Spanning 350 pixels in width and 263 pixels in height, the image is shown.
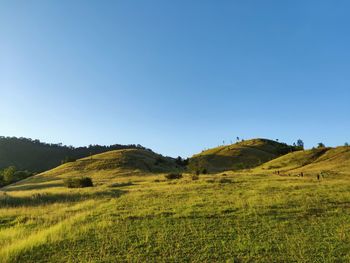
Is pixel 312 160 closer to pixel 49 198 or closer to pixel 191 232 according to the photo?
pixel 49 198

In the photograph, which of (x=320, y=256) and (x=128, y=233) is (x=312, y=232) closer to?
(x=320, y=256)

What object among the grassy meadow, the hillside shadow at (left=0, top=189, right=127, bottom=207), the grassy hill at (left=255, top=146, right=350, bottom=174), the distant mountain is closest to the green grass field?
the grassy meadow

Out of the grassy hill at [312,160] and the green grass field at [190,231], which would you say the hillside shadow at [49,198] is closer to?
the green grass field at [190,231]

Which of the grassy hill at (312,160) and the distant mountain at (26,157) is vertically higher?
the distant mountain at (26,157)

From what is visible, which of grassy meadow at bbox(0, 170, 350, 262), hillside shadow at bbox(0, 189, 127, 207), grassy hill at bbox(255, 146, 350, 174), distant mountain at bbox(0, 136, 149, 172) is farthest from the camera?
distant mountain at bbox(0, 136, 149, 172)

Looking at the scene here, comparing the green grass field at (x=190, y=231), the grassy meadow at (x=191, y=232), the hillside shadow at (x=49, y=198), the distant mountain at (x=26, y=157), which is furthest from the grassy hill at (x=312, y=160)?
the distant mountain at (x=26, y=157)

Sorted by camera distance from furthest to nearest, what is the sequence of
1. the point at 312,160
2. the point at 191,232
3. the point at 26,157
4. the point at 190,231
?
the point at 26,157
the point at 312,160
the point at 190,231
the point at 191,232

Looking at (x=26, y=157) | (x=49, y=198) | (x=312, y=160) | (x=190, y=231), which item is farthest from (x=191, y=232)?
(x=26, y=157)

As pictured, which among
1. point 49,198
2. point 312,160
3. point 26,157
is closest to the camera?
point 49,198

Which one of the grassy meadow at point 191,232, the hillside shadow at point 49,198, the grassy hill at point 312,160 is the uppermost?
the grassy hill at point 312,160

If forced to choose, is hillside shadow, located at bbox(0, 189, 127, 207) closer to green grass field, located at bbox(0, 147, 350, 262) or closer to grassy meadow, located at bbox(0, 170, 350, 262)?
green grass field, located at bbox(0, 147, 350, 262)

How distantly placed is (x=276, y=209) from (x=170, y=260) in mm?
9477

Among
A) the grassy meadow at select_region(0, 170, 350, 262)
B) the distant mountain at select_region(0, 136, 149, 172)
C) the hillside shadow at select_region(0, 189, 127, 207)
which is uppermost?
the distant mountain at select_region(0, 136, 149, 172)

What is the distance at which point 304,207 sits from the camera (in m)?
19.9
